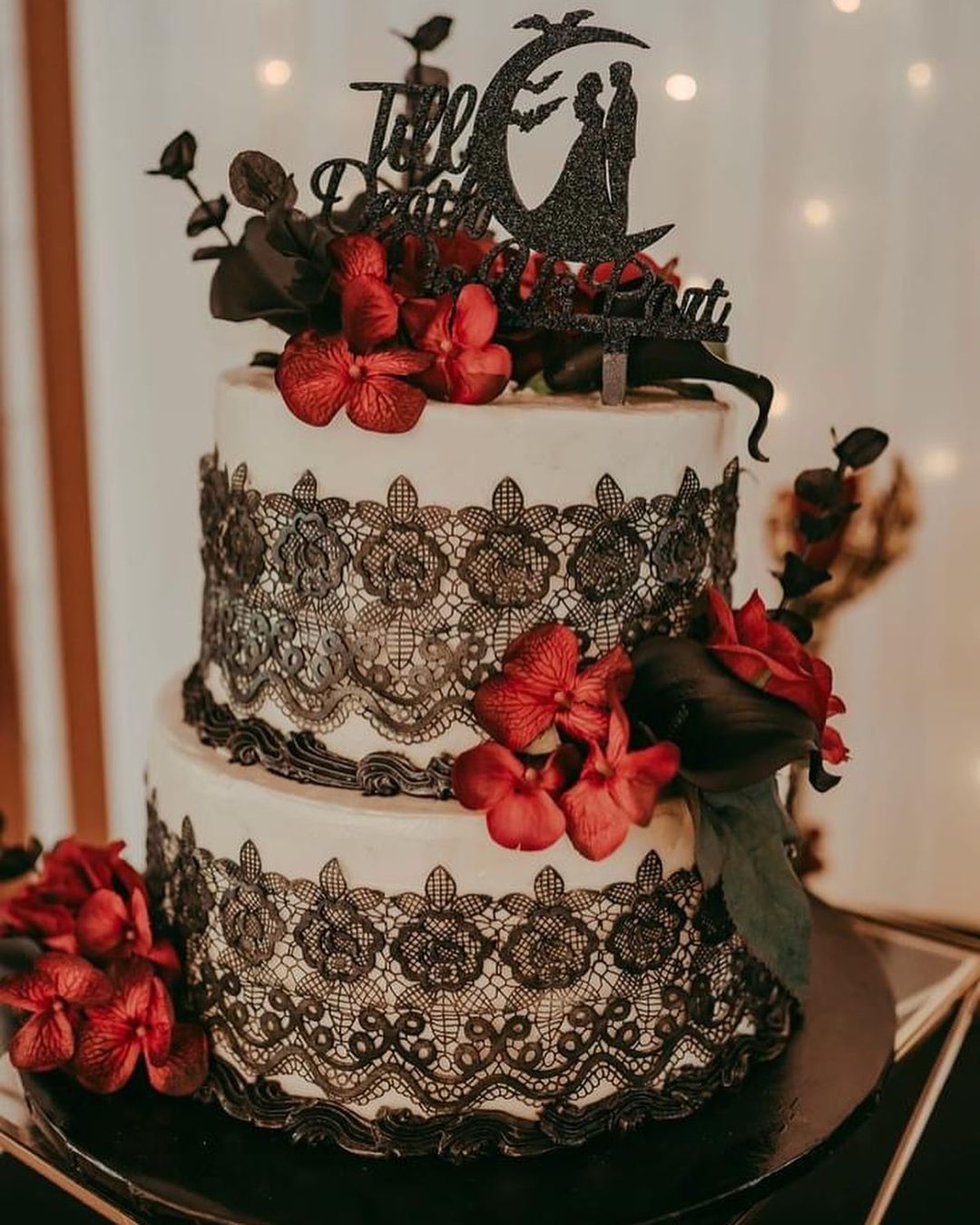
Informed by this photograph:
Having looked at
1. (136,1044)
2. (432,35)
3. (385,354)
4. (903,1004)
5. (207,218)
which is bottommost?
(903,1004)

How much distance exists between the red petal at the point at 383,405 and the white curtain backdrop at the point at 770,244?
0.90m

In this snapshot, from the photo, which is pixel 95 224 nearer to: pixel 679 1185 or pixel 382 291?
pixel 382 291

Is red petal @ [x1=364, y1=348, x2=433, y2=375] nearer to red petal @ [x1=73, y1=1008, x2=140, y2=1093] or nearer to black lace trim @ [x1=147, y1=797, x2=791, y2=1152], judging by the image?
black lace trim @ [x1=147, y1=797, x2=791, y2=1152]

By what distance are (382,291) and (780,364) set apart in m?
0.97

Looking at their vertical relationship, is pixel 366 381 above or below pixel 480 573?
above

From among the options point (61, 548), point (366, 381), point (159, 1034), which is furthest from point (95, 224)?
point (159, 1034)

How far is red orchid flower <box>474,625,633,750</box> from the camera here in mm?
982

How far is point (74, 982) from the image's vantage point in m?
1.15

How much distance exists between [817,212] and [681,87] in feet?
0.86

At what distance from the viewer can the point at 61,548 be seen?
219 cm

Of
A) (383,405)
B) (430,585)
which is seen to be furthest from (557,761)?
(383,405)

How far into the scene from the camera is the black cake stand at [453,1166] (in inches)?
39.9

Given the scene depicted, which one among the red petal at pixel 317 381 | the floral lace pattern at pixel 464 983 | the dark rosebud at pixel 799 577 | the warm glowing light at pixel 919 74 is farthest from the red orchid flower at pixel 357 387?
the warm glowing light at pixel 919 74

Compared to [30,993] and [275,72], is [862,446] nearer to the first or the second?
[30,993]
